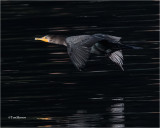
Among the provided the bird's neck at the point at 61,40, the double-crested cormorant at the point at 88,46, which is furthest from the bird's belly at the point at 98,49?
the bird's neck at the point at 61,40

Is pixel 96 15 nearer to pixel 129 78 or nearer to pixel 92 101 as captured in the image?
pixel 129 78

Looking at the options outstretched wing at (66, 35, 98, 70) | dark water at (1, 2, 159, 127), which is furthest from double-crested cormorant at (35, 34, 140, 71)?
dark water at (1, 2, 159, 127)

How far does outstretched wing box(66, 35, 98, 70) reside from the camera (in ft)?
30.3

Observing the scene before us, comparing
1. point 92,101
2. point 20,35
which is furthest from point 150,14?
point 92,101

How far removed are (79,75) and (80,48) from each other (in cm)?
191

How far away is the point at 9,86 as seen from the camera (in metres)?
10.7

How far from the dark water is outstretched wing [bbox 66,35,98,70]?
2.29 ft

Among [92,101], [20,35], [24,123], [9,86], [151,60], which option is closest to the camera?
[24,123]

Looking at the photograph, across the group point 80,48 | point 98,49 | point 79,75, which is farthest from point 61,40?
point 80,48

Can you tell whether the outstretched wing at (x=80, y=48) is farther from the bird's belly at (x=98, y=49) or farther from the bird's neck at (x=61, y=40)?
the bird's neck at (x=61, y=40)

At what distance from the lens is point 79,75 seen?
11375 millimetres

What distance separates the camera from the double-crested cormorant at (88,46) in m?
9.34

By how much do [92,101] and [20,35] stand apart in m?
5.86

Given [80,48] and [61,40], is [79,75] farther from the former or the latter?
[80,48]
